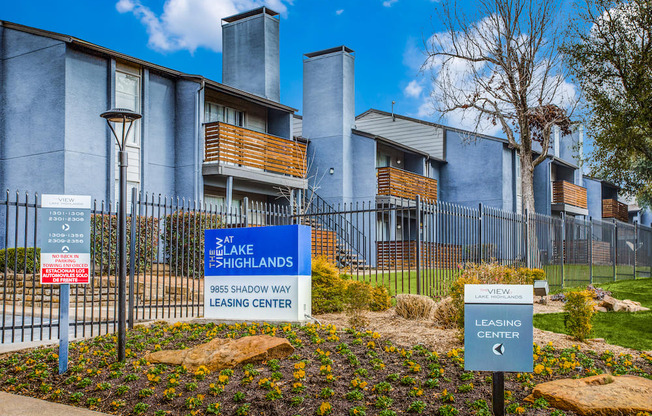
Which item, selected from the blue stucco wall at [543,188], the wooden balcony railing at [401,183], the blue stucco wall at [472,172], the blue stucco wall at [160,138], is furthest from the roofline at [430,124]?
the blue stucco wall at [160,138]

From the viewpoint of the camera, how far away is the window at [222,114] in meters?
22.5

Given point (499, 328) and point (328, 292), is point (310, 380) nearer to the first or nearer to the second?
point (499, 328)

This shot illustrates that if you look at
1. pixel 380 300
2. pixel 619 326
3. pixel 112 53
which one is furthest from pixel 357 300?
pixel 112 53

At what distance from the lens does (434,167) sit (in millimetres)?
32500

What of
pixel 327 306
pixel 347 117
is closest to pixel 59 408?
pixel 327 306

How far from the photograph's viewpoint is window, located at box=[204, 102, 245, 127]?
73.8 feet

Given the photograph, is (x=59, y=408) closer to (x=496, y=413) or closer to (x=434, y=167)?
(x=496, y=413)

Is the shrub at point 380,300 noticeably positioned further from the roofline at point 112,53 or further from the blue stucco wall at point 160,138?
the roofline at point 112,53

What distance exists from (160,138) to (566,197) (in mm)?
27109

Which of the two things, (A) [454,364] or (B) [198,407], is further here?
(A) [454,364]

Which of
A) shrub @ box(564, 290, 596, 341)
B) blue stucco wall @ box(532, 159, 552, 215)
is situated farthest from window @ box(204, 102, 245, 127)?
blue stucco wall @ box(532, 159, 552, 215)

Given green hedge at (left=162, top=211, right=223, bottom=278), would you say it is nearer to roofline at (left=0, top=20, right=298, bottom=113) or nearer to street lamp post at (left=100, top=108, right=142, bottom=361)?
street lamp post at (left=100, top=108, right=142, bottom=361)

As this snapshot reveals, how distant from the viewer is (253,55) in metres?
25.8

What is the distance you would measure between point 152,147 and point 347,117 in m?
9.35
